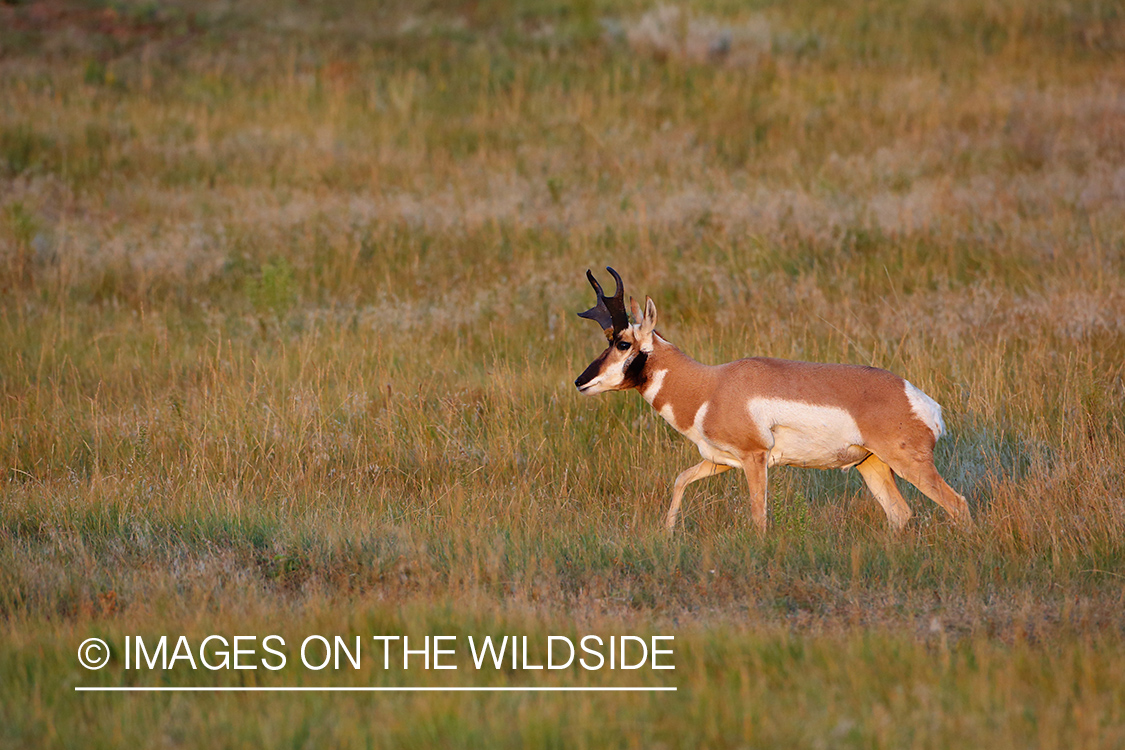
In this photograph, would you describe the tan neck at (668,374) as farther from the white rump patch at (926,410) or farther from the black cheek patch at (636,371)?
the white rump patch at (926,410)

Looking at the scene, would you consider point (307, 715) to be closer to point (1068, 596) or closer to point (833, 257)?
point (1068, 596)

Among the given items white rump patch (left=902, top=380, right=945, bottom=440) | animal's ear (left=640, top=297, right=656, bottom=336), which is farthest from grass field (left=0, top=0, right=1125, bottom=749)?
animal's ear (left=640, top=297, right=656, bottom=336)

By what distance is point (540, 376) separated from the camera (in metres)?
9.36

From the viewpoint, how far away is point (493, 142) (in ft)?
62.1

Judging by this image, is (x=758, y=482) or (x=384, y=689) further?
(x=758, y=482)

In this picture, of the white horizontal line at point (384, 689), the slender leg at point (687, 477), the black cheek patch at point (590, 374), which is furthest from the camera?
the slender leg at point (687, 477)

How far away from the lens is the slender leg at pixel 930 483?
6.29 meters

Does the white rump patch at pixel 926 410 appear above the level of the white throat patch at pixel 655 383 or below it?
below

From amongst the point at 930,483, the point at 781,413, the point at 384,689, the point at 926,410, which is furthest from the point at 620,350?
the point at 384,689

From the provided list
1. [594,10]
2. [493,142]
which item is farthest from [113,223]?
[594,10]

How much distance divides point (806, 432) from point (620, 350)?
4.09ft

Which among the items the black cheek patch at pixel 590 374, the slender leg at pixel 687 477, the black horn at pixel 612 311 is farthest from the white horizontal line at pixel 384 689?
the black horn at pixel 612 311

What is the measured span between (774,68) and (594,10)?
8.45m

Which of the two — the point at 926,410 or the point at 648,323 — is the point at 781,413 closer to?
the point at 926,410
